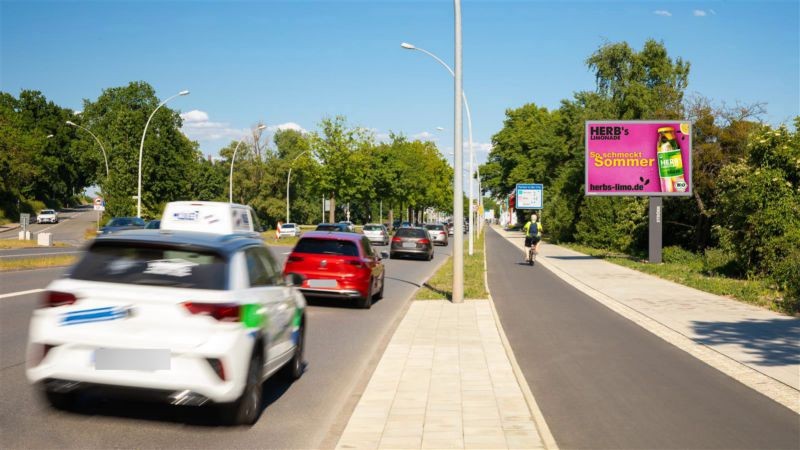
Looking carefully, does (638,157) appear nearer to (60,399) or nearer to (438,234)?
(438,234)

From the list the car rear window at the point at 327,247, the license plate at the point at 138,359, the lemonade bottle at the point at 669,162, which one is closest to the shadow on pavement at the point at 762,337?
the car rear window at the point at 327,247

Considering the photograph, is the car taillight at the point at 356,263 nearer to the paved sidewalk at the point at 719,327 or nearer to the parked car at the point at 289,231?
the paved sidewalk at the point at 719,327

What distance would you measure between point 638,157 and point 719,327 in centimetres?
1803

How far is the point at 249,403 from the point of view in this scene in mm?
5898

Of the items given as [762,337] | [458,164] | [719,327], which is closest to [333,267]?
[458,164]

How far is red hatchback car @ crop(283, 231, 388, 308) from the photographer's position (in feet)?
47.2

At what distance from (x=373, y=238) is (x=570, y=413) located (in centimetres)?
3965

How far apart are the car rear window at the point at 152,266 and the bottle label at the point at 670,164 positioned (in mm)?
25896

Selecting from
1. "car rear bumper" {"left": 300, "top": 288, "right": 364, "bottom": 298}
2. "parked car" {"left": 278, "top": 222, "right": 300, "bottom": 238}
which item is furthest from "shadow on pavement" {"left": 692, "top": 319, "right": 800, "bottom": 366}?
"parked car" {"left": 278, "top": 222, "right": 300, "bottom": 238}

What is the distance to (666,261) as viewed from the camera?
1210 inches

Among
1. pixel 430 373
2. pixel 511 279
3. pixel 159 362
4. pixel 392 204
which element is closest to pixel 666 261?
pixel 511 279

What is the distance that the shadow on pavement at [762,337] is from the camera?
380 inches

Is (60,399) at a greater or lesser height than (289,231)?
lesser

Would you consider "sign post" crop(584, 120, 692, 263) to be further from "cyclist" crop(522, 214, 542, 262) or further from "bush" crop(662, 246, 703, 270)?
"cyclist" crop(522, 214, 542, 262)
